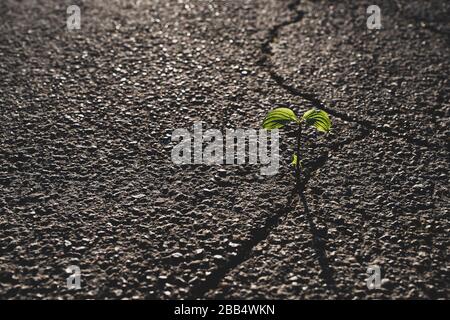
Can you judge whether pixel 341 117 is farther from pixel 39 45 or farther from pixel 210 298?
pixel 39 45

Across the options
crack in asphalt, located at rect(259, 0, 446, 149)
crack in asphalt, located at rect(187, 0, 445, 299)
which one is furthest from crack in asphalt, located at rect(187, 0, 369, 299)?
crack in asphalt, located at rect(259, 0, 446, 149)

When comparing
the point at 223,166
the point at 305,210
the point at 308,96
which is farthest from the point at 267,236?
the point at 308,96

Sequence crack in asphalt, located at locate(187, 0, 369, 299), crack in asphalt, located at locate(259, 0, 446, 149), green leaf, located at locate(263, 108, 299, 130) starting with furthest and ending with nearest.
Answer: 1. crack in asphalt, located at locate(259, 0, 446, 149)
2. green leaf, located at locate(263, 108, 299, 130)
3. crack in asphalt, located at locate(187, 0, 369, 299)

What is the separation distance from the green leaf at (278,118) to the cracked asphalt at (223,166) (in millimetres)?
143

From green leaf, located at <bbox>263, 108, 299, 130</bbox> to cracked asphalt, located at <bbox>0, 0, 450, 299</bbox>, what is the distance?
14 centimetres

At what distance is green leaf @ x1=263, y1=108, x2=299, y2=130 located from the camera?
1755 mm

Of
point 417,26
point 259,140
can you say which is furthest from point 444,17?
point 259,140

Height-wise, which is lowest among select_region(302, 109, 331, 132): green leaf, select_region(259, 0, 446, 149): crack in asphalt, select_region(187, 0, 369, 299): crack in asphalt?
select_region(187, 0, 369, 299): crack in asphalt

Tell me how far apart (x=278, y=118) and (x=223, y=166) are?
0.71 feet

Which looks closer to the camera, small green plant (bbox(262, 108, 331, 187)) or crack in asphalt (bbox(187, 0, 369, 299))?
crack in asphalt (bbox(187, 0, 369, 299))

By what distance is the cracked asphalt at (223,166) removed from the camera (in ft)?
5.00

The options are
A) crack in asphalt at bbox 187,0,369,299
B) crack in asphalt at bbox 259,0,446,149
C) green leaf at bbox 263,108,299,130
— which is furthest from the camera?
crack in asphalt at bbox 259,0,446,149

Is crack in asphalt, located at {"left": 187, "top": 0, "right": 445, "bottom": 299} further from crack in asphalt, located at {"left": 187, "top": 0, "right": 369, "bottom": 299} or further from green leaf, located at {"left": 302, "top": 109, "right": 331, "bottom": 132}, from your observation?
green leaf, located at {"left": 302, "top": 109, "right": 331, "bottom": 132}
